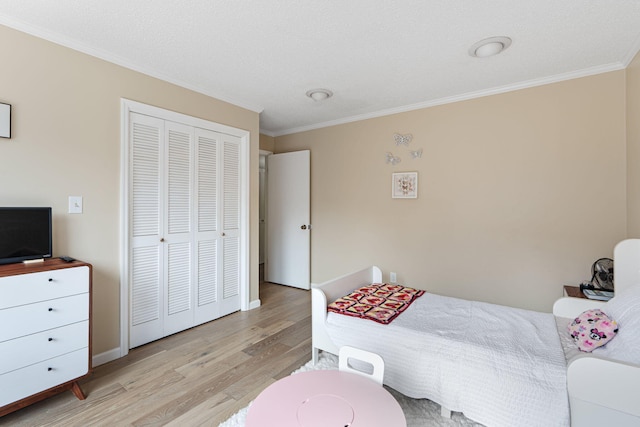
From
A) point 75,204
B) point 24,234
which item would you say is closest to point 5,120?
point 75,204

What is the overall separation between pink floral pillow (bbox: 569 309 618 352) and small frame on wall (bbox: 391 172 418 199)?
2024 millimetres

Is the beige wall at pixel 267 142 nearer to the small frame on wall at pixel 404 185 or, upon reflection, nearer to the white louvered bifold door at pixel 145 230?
the white louvered bifold door at pixel 145 230

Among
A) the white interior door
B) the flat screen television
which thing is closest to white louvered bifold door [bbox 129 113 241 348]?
the flat screen television

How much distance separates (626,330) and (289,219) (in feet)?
12.2

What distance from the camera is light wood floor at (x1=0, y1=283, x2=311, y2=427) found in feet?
5.70

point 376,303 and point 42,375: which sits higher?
point 376,303

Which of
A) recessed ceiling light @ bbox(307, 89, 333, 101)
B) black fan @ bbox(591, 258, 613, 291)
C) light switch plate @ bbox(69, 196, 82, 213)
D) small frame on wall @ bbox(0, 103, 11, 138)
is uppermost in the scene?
recessed ceiling light @ bbox(307, 89, 333, 101)

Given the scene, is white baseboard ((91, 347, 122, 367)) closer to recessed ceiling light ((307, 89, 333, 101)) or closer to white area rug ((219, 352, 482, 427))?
white area rug ((219, 352, 482, 427))

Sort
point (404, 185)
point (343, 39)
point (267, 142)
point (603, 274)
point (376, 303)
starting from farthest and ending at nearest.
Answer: point (267, 142), point (404, 185), point (603, 274), point (376, 303), point (343, 39)

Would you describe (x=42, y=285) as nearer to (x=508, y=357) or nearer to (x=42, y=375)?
(x=42, y=375)

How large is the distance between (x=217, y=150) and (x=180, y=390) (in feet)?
7.43

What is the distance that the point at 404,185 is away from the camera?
354 centimetres

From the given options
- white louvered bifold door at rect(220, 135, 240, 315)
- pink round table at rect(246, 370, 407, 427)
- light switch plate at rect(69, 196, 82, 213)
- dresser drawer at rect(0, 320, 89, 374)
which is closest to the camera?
pink round table at rect(246, 370, 407, 427)

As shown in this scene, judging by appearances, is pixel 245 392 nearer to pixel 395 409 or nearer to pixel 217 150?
pixel 395 409
